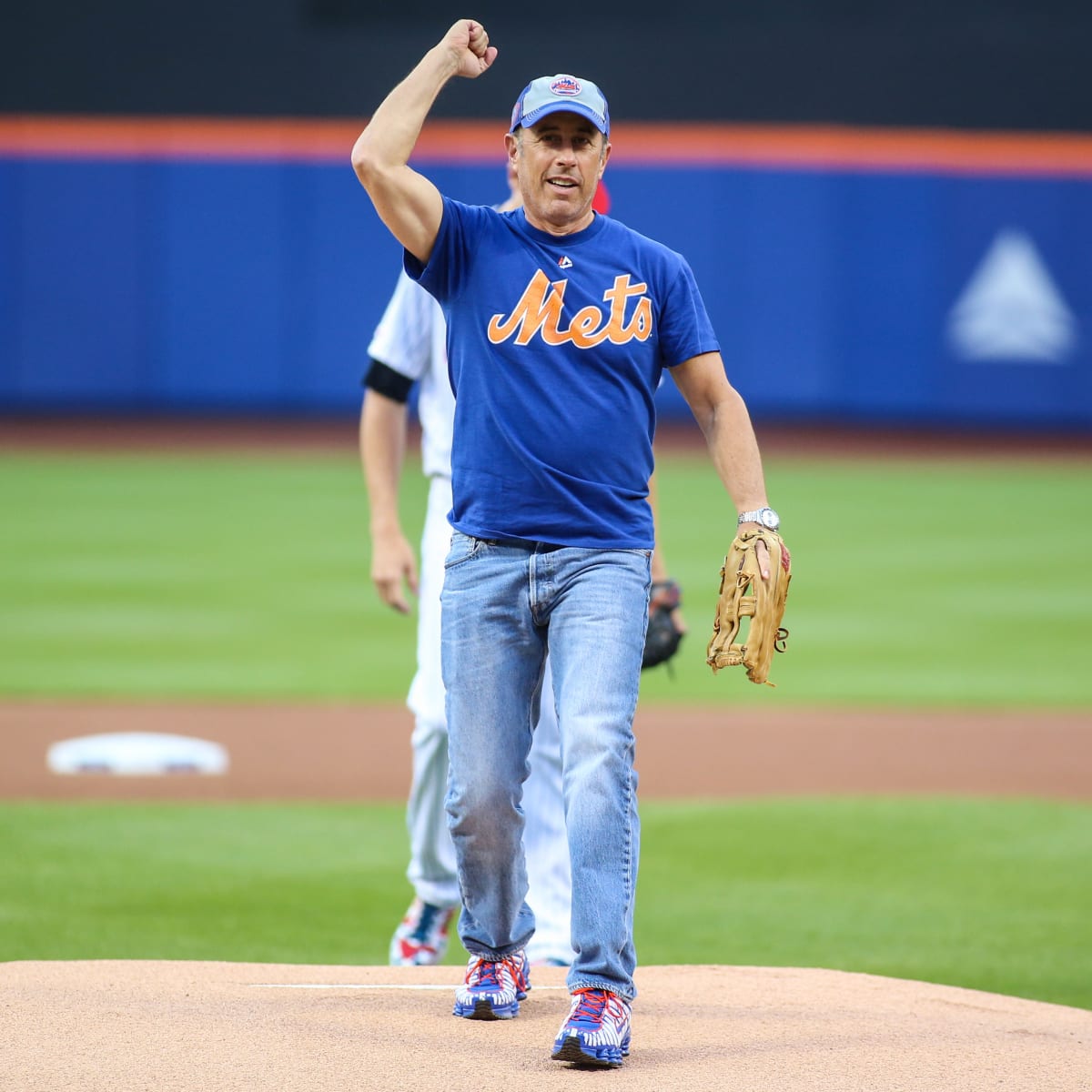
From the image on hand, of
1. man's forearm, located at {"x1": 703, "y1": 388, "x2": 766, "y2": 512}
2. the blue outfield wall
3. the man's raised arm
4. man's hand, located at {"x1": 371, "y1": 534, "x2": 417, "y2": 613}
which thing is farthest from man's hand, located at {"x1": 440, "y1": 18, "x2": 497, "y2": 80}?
the blue outfield wall

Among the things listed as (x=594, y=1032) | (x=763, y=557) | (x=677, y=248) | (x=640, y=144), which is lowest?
(x=594, y=1032)

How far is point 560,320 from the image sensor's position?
3752 mm

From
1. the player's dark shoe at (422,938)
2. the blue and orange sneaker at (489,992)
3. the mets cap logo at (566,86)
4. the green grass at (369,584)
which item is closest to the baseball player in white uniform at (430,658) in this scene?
the player's dark shoe at (422,938)

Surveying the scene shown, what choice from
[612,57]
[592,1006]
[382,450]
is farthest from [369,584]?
[612,57]

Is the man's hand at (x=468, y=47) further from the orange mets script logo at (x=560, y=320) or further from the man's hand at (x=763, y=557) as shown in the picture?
the man's hand at (x=763, y=557)

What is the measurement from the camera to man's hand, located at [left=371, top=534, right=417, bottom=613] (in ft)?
16.4

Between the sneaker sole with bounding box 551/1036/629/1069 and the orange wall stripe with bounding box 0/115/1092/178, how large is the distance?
2100cm

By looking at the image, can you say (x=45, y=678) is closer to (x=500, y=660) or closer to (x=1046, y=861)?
(x=1046, y=861)

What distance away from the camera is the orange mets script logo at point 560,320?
12.3 feet

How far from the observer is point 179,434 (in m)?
23.4

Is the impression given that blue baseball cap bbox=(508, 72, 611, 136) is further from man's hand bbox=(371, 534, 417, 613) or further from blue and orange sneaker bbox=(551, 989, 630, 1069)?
blue and orange sneaker bbox=(551, 989, 630, 1069)

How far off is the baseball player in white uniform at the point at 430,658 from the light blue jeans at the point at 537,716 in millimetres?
915

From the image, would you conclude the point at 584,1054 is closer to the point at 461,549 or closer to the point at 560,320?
the point at 461,549

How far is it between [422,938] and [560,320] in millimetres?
2062
